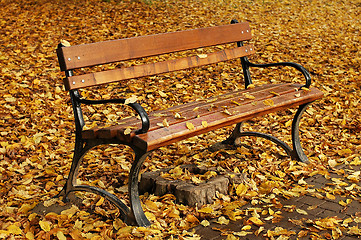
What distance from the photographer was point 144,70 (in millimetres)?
3371

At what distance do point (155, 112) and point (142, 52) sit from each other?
0.50 meters

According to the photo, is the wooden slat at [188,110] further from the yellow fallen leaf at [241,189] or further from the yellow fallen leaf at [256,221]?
the yellow fallen leaf at [256,221]

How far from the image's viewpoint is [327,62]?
6770 millimetres

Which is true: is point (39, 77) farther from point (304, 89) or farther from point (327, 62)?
point (327, 62)

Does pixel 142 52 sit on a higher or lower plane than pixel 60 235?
higher

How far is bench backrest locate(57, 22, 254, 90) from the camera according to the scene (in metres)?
3.03

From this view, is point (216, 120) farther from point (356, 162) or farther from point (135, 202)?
point (356, 162)

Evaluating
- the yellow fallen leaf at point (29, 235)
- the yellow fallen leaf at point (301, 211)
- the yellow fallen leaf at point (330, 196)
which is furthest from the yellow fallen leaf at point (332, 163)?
the yellow fallen leaf at point (29, 235)

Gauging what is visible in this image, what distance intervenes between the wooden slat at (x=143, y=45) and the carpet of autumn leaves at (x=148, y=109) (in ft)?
3.38

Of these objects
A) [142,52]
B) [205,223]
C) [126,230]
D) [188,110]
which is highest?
[142,52]

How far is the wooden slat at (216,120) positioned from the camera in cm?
264

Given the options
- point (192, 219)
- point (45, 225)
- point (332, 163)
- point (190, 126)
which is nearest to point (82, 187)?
point (45, 225)

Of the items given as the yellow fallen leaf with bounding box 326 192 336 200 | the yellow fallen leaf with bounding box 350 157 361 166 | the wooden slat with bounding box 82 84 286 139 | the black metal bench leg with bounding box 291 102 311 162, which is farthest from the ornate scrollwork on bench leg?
the yellow fallen leaf with bounding box 350 157 361 166

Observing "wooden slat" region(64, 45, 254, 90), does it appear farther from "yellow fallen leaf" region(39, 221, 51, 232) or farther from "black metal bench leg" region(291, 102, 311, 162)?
"yellow fallen leaf" region(39, 221, 51, 232)
